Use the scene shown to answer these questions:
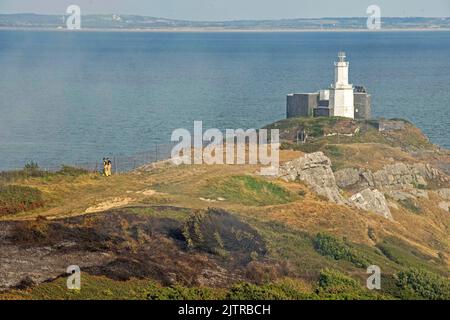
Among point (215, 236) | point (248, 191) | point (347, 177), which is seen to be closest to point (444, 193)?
point (347, 177)

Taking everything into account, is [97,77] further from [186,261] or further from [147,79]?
[186,261]

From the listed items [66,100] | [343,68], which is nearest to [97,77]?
[66,100]

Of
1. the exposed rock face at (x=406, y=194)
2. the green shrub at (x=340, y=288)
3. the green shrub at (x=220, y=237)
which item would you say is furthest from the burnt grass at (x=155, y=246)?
the exposed rock face at (x=406, y=194)

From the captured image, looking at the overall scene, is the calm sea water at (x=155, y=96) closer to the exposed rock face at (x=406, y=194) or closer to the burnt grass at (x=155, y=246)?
the exposed rock face at (x=406, y=194)

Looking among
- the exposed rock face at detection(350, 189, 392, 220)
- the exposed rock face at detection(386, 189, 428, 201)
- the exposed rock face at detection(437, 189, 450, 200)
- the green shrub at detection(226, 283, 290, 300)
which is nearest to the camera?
the green shrub at detection(226, 283, 290, 300)

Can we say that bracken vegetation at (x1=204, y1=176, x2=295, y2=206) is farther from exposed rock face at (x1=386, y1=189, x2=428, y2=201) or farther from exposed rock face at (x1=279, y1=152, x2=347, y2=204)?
exposed rock face at (x1=386, y1=189, x2=428, y2=201)

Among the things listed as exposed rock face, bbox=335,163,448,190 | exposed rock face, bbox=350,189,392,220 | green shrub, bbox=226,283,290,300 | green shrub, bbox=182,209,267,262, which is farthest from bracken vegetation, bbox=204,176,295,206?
green shrub, bbox=226,283,290,300
